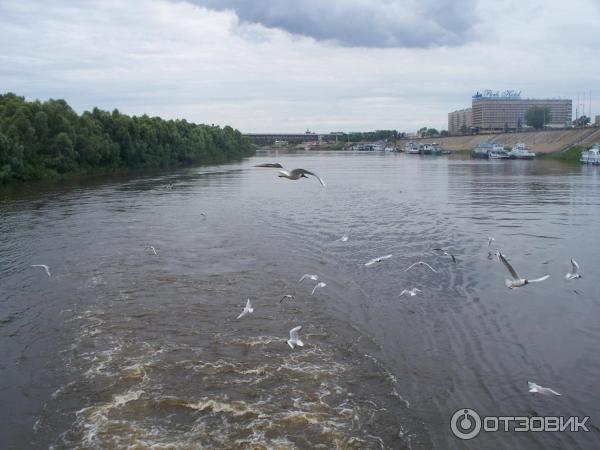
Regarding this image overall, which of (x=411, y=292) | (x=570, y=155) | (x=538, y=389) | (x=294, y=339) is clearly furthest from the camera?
(x=570, y=155)

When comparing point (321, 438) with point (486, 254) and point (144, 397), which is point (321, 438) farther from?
point (486, 254)

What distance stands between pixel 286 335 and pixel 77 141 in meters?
52.6

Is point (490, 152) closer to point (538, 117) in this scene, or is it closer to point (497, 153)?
point (497, 153)

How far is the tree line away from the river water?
2705 cm

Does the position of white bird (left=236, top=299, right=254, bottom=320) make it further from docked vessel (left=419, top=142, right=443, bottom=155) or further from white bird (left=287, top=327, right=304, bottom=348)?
docked vessel (left=419, top=142, right=443, bottom=155)

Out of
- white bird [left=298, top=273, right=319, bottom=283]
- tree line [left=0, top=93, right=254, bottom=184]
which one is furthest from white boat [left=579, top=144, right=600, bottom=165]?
white bird [left=298, top=273, right=319, bottom=283]

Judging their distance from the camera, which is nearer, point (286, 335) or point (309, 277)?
point (286, 335)

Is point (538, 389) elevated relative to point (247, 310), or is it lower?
lower

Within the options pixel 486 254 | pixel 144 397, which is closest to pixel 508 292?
pixel 486 254

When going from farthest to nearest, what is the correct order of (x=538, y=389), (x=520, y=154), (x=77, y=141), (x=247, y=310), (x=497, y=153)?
(x=497, y=153)
(x=520, y=154)
(x=77, y=141)
(x=247, y=310)
(x=538, y=389)

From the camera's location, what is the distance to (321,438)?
370 inches

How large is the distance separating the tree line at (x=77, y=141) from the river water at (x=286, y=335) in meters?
27.1

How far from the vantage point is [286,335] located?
44.2 feet

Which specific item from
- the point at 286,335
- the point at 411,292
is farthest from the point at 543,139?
the point at 286,335
